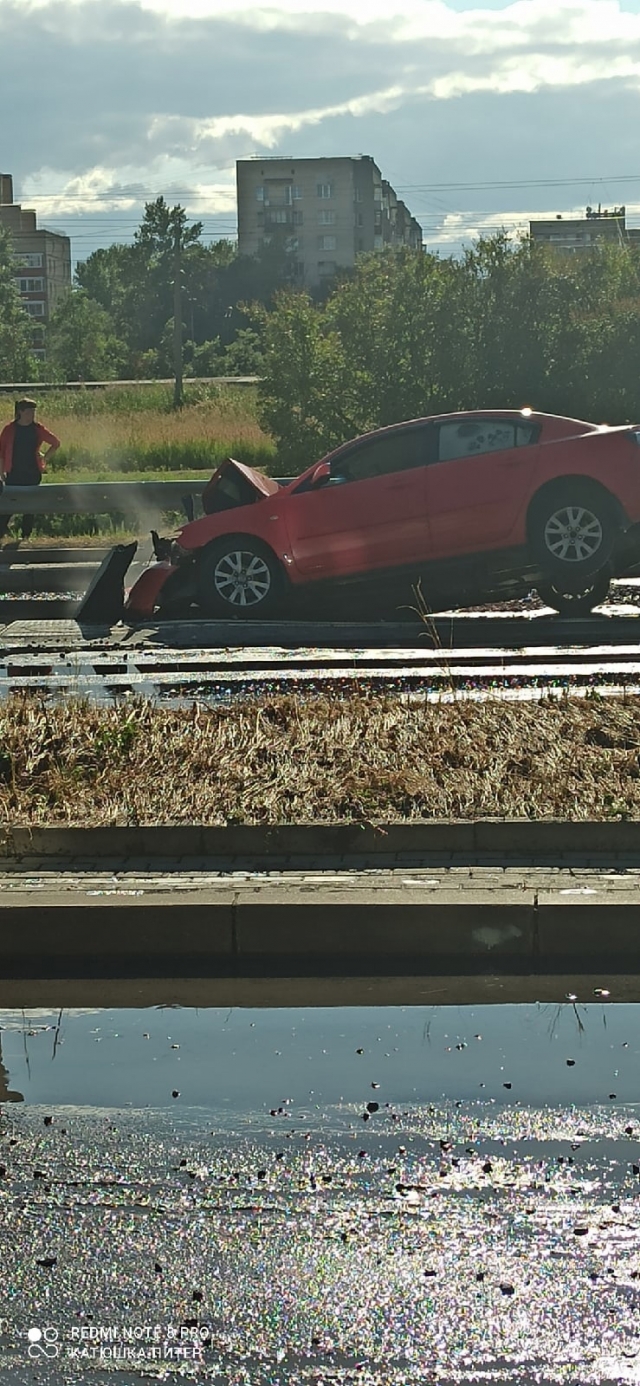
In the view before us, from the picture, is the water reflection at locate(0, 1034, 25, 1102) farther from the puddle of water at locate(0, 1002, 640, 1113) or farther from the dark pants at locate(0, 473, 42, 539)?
the dark pants at locate(0, 473, 42, 539)

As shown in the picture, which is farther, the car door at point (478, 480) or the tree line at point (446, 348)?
A: the tree line at point (446, 348)

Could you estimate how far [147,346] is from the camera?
5290 inches

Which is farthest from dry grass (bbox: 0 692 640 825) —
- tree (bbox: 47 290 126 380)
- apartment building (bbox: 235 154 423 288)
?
apartment building (bbox: 235 154 423 288)

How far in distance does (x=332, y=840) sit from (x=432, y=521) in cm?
830

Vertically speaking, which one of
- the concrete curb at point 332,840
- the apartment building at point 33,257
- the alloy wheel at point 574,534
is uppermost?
the apartment building at point 33,257

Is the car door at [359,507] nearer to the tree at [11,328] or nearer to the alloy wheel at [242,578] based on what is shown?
the alloy wheel at [242,578]

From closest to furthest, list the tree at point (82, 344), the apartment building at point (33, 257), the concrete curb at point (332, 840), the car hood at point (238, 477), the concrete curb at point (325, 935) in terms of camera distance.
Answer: the concrete curb at point (325, 935) → the concrete curb at point (332, 840) → the car hood at point (238, 477) → the tree at point (82, 344) → the apartment building at point (33, 257)

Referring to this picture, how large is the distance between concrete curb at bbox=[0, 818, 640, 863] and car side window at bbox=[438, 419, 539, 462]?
8.23 m

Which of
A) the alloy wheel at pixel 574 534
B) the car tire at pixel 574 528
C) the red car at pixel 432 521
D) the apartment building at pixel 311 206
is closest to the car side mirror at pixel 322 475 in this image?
the red car at pixel 432 521

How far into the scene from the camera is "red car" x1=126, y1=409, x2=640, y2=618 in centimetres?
1456

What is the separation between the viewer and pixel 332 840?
689cm

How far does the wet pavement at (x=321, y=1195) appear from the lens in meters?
3.56

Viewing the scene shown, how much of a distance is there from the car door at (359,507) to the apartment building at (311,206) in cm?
14959

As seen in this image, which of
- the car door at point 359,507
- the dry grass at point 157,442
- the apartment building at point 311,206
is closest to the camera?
the car door at point 359,507
